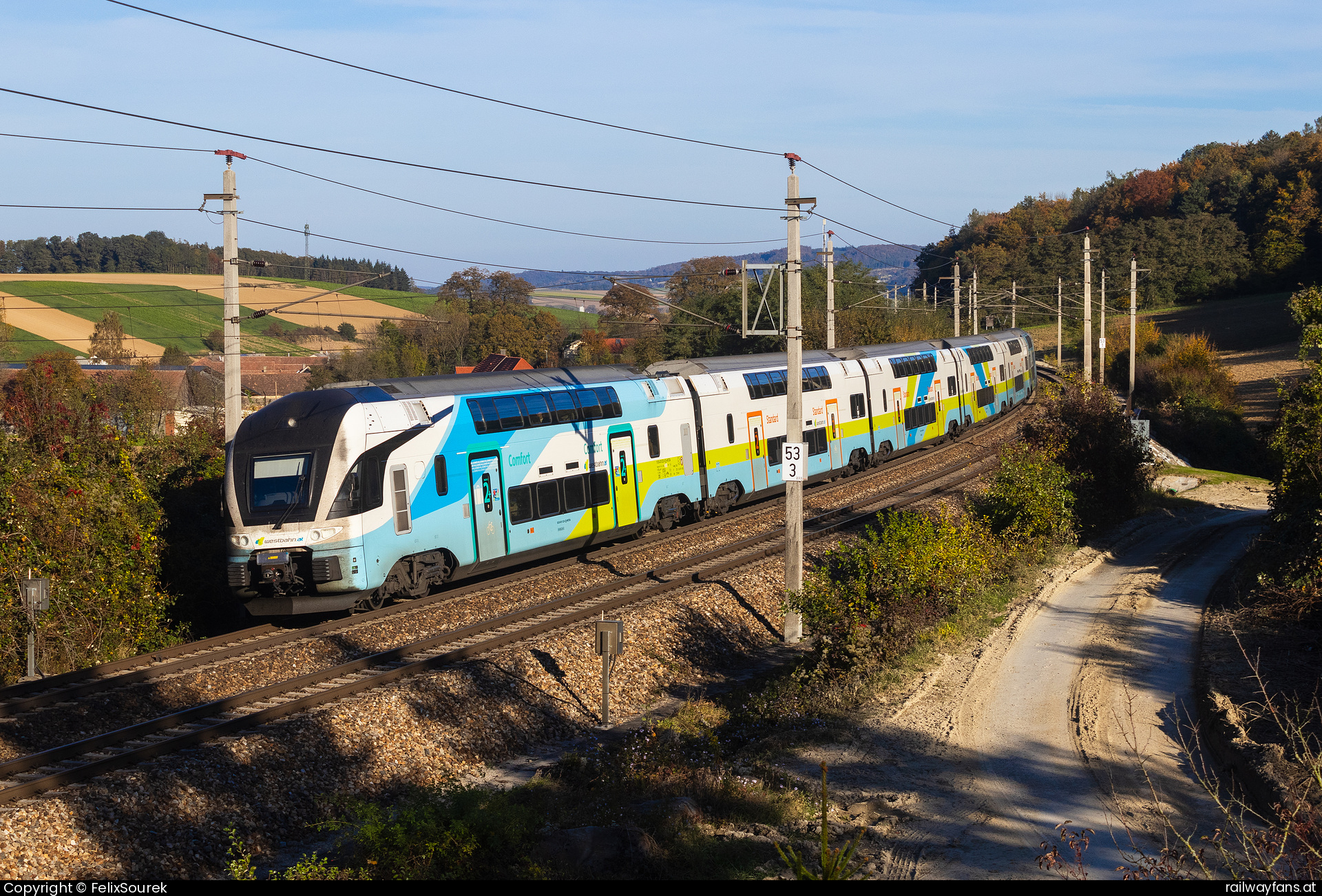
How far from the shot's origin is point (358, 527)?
1552 centimetres

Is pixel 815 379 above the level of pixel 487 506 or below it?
above

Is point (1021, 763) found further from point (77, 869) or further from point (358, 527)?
point (358, 527)

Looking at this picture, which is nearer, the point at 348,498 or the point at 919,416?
the point at 348,498

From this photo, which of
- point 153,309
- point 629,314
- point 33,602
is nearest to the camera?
point 33,602

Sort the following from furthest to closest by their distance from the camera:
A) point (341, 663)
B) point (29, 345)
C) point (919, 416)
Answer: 1. point (29, 345)
2. point (919, 416)
3. point (341, 663)

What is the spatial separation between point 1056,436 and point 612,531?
12.6 meters

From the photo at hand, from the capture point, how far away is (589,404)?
2023cm

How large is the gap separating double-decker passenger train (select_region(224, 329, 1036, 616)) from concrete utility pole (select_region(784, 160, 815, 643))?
4351 millimetres

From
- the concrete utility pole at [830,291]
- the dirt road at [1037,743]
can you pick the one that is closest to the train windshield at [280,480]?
the dirt road at [1037,743]

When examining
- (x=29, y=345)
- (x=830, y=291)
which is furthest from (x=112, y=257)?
(x=830, y=291)

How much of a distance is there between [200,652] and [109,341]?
63342 millimetres

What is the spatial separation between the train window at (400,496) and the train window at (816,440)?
13.4 m

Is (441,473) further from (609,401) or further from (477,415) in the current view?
(609,401)

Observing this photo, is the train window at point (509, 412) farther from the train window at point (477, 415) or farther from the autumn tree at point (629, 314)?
the autumn tree at point (629, 314)
